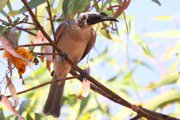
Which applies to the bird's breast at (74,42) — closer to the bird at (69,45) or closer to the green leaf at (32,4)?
the bird at (69,45)

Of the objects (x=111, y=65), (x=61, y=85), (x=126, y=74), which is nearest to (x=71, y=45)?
(x=61, y=85)

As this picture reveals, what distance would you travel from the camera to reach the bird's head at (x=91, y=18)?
2.62 m

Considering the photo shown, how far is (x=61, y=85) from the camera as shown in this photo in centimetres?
358

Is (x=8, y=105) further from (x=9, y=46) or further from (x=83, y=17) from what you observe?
(x=83, y=17)

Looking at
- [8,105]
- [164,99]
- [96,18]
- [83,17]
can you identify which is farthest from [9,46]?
[164,99]

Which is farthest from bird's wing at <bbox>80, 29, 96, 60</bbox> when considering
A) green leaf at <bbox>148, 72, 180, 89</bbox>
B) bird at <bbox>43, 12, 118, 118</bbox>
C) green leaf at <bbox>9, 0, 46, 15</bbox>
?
green leaf at <bbox>9, 0, 46, 15</bbox>

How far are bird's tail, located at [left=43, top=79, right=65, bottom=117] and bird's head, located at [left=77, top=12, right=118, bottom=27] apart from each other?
538 mm

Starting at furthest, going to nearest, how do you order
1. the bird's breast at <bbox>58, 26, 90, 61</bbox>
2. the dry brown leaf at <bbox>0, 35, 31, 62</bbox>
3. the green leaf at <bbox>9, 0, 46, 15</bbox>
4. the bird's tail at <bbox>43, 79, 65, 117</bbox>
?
1. the bird's breast at <bbox>58, 26, 90, 61</bbox>
2. the bird's tail at <bbox>43, 79, 65, 117</bbox>
3. the green leaf at <bbox>9, 0, 46, 15</bbox>
4. the dry brown leaf at <bbox>0, 35, 31, 62</bbox>

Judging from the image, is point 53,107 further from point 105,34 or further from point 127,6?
point 127,6

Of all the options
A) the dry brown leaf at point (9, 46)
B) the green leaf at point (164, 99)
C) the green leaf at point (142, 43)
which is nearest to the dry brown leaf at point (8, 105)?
the dry brown leaf at point (9, 46)

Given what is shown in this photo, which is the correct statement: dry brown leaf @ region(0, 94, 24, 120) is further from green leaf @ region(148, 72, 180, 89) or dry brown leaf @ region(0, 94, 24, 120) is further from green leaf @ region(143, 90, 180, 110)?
green leaf @ region(148, 72, 180, 89)

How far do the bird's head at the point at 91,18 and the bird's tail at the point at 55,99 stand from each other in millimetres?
538

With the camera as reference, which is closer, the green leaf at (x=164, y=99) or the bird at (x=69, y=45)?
the green leaf at (x=164, y=99)

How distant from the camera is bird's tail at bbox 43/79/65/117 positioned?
10.6 feet
